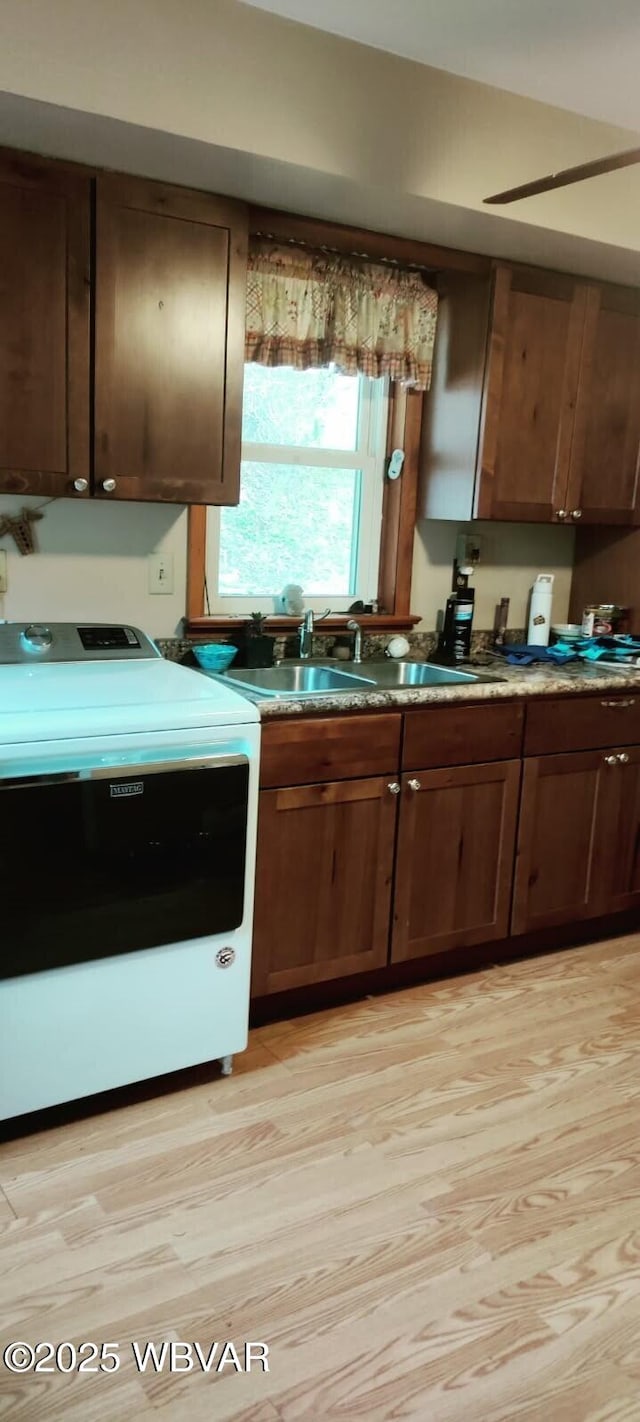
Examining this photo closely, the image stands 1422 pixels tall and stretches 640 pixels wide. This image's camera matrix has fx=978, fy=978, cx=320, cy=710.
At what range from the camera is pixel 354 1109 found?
218 centimetres

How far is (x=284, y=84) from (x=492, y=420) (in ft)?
3.55

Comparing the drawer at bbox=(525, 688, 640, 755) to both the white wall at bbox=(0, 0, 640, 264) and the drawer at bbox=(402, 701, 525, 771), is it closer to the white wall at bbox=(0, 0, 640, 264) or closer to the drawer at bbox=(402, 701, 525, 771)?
the drawer at bbox=(402, 701, 525, 771)

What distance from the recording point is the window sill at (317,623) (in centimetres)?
277

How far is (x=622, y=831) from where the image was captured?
3.03 meters

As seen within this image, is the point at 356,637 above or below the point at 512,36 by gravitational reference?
below

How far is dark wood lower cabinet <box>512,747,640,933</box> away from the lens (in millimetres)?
2828

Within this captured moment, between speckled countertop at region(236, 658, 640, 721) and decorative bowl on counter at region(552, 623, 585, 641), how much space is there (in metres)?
0.26

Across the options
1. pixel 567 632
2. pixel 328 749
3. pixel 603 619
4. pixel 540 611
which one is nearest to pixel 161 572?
pixel 328 749

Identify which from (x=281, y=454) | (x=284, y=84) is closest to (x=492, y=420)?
(x=281, y=454)

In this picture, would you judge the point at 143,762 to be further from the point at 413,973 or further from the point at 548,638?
the point at 548,638

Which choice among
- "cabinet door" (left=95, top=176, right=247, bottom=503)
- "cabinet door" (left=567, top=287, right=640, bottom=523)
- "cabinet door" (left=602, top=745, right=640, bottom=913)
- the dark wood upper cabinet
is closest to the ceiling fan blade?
"cabinet door" (left=95, top=176, right=247, bottom=503)

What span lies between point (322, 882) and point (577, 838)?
35.7 inches

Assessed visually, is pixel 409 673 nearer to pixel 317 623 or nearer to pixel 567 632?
pixel 317 623

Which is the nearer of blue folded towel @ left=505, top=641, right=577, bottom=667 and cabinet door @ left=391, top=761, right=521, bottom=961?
cabinet door @ left=391, top=761, right=521, bottom=961
